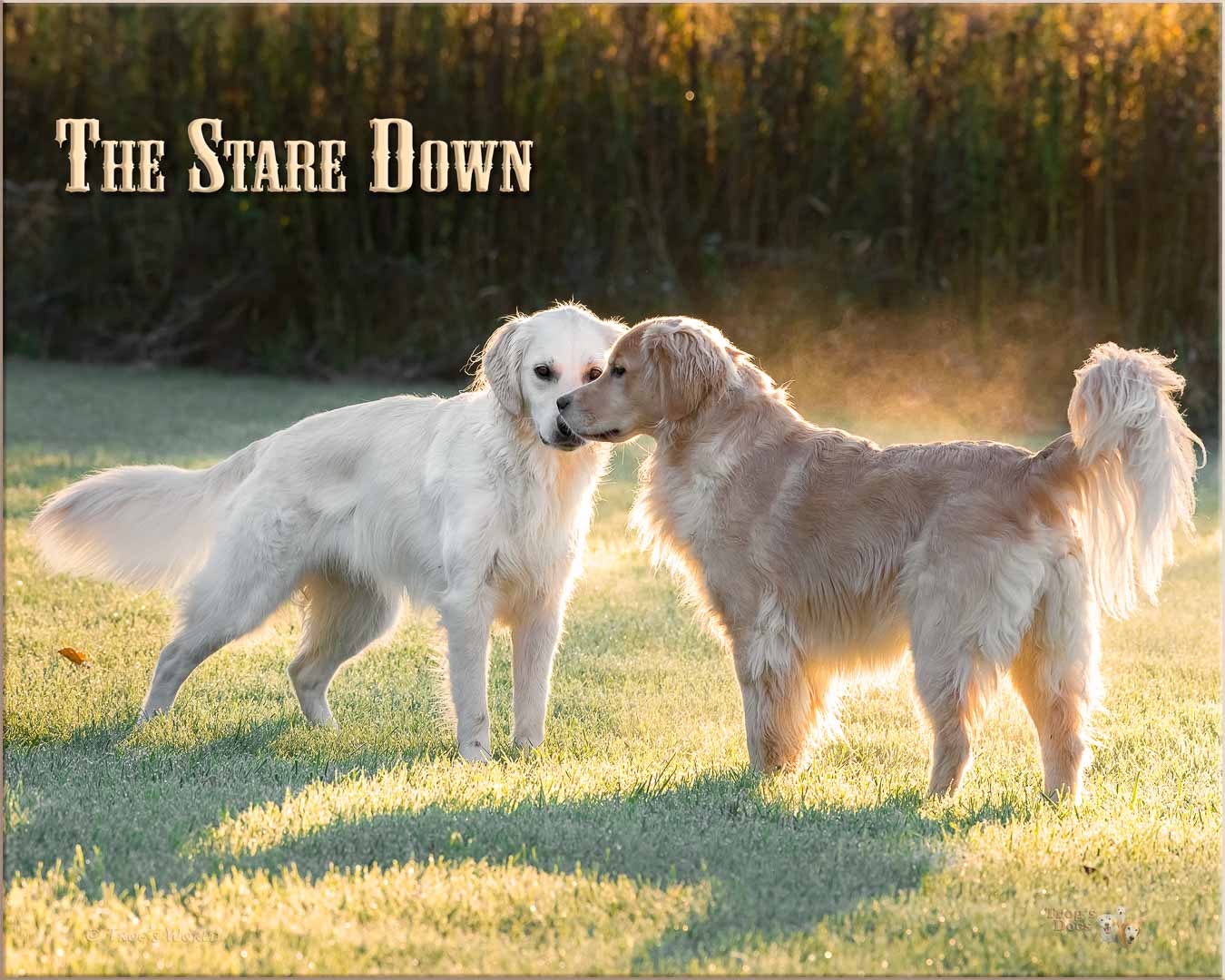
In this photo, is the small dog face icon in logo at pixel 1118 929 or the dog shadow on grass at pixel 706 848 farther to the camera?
the dog shadow on grass at pixel 706 848

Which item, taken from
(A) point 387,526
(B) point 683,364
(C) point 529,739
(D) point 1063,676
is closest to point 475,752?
(C) point 529,739

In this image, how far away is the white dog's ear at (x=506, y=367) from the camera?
4773mm

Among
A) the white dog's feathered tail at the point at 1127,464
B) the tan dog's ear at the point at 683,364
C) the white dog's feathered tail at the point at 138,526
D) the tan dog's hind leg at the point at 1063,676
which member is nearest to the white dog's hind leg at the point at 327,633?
the white dog's feathered tail at the point at 138,526

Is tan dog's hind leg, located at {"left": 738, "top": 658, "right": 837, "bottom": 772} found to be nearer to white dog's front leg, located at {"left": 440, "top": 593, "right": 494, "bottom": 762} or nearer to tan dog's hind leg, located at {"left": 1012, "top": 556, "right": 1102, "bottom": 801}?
tan dog's hind leg, located at {"left": 1012, "top": 556, "right": 1102, "bottom": 801}

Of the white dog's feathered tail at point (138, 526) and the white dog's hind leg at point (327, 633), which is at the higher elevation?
the white dog's feathered tail at point (138, 526)

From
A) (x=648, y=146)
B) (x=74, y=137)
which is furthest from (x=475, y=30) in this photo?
(x=74, y=137)

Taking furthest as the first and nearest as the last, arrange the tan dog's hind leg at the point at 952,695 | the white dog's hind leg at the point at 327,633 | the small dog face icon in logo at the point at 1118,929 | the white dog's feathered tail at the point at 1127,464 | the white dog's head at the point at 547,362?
the white dog's hind leg at the point at 327,633 → the white dog's head at the point at 547,362 → the tan dog's hind leg at the point at 952,695 → the white dog's feathered tail at the point at 1127,464 → the small dog face icon in logo at the point at 1118,929

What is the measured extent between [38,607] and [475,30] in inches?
361

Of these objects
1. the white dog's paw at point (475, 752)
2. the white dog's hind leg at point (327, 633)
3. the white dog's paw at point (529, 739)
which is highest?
the white dog's hind leg at point (327, 633)

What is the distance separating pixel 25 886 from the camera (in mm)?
3260

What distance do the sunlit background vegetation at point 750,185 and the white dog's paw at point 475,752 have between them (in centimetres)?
875

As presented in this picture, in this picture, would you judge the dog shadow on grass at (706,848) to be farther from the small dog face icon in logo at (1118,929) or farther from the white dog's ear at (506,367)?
the white dog's ear at (506,367)

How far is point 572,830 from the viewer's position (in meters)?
3.64

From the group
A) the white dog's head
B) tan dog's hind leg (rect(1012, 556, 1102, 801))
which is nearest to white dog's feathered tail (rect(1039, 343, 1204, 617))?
tan dog's hind leg (rect(1012, 556, 1102, 801))
